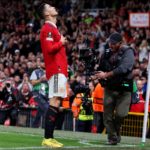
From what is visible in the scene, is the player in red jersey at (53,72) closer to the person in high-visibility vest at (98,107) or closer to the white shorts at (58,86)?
the white shorts at (58,86)

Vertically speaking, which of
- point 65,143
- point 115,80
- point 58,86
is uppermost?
point 115,80

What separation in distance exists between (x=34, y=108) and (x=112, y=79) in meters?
7.90

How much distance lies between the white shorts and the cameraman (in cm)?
81

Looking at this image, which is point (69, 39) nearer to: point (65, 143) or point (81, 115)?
point (81, 115)

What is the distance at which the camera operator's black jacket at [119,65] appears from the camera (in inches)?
484

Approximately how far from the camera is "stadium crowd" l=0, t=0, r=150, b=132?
20.8 m

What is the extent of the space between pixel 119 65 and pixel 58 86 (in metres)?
1.28

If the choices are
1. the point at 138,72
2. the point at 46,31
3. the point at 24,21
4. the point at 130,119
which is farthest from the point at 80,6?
the point at 46,31

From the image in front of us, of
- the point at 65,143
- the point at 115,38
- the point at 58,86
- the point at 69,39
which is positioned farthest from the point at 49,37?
the point at 69,39

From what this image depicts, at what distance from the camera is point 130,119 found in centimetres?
1705

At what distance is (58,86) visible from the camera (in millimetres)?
11594

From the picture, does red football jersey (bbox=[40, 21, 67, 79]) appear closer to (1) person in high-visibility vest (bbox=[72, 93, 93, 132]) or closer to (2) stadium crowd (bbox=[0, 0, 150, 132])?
(1) person in high-visibility vest (bbox=[72, 93, 93, 132])

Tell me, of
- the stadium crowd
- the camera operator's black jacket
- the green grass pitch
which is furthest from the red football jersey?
the stadium crowd

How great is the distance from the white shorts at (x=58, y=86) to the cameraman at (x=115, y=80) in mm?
814
